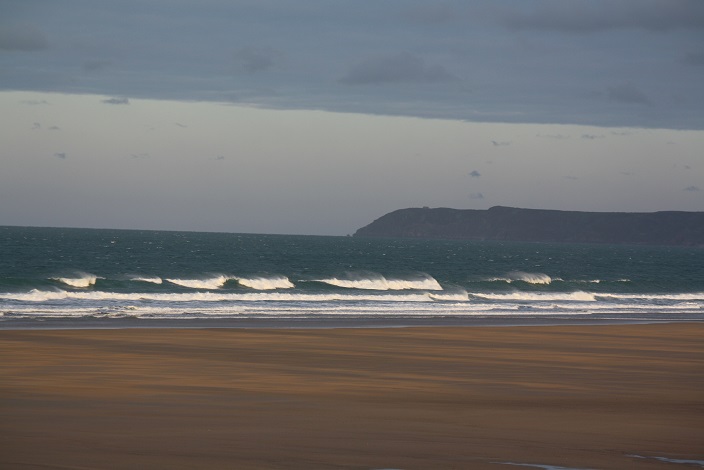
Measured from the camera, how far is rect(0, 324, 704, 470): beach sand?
1005 cm

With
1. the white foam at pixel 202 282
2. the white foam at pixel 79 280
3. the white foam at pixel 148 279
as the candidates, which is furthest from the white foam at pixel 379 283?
the white foam at pixel 79 280

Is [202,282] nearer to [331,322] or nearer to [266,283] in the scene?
[266,283]

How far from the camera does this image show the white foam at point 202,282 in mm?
54000

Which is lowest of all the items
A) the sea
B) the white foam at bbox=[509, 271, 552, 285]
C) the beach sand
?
the beach sand

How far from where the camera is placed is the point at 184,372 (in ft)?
54.2

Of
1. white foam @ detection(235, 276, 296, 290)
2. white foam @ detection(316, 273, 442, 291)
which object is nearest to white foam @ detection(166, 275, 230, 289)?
white foam @ detection(235, 276, 296, 290)

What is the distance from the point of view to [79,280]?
50.7 metres

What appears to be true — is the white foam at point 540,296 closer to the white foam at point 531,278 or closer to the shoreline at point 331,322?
the white foam at point 531,278

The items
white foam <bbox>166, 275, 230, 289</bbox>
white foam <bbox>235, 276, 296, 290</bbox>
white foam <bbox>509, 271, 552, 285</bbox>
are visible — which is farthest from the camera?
white foam <bbox>509, 271, 552, 285</bbox>

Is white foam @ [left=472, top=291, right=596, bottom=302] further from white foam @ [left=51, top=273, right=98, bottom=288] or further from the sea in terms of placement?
white foam @ [left=51, top=273, right=98, bottom=288]

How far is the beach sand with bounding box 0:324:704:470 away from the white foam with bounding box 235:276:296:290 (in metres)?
31.6

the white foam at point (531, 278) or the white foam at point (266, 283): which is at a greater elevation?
the white foam at point (531, 278)

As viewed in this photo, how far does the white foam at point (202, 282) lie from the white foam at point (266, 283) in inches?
44.2

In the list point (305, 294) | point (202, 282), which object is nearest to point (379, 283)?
point (202, 282)
